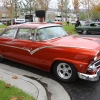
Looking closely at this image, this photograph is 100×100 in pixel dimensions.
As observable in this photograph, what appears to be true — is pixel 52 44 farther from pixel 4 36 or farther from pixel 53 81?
pixel 4 36

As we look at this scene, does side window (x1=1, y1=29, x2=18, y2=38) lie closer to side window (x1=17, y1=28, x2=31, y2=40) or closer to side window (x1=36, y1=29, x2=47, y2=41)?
side window (x1=17, y1=28, x2=31, y2=40)

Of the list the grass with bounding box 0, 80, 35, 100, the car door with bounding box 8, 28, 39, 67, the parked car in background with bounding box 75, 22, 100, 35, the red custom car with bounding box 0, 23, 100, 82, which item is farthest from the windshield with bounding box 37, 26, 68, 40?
the parked car in background with bounding box 75, 22, 100, 35

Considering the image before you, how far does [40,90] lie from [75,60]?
1119mm

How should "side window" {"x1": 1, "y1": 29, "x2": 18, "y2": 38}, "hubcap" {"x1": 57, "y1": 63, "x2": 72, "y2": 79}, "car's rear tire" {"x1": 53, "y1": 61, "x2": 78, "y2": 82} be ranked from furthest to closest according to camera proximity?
1. "side window" {"x1": 1, "y1": 29, "x2": 18, "y2": 38}
2. "hubcap" {"x1": 57, "y1": 63, "x2": 72, "y2": 79}
3. "car's rear tire" {"x1": 53, "y1": 61, "x2": 78, "y2": 82}

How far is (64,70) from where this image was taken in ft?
15.0

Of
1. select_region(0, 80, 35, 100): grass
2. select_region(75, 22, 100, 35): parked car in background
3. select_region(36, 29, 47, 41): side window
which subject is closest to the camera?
select_region(0, 80, 35, 100): grass

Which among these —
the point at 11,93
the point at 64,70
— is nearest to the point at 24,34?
the point at 64,70

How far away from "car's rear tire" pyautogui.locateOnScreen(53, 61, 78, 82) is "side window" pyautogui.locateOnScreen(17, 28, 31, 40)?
4.40 feet

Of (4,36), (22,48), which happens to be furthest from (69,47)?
(4,36)

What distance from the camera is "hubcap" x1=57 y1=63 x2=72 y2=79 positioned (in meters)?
4.50

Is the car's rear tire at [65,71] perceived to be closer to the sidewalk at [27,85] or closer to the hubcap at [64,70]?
the hubcap at [64,70]

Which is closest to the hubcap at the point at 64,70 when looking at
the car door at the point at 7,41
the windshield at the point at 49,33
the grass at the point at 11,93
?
the windshield at the point at 49,33

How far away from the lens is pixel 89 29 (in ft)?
58.9

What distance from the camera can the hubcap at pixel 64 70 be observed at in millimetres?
4500
